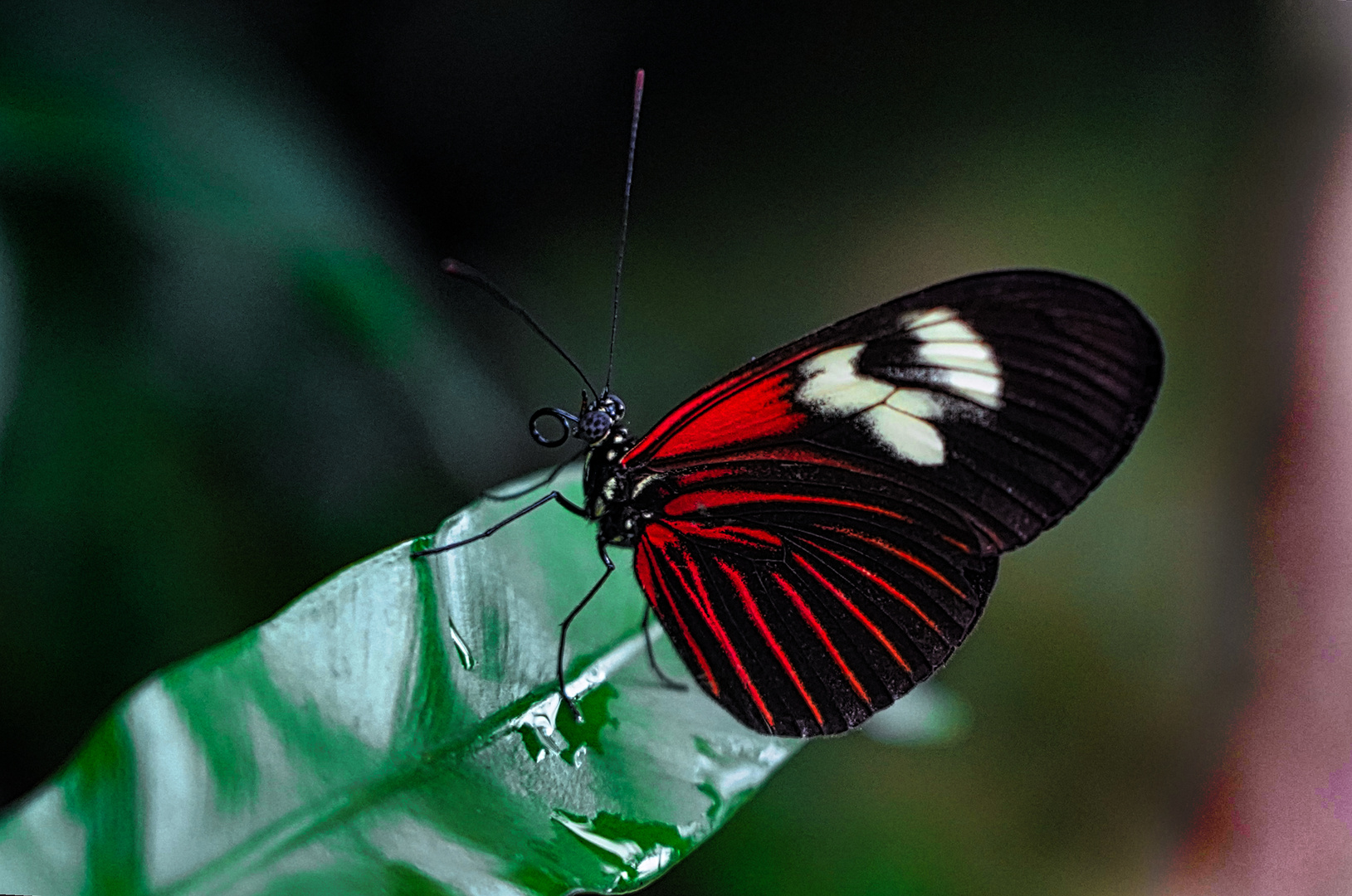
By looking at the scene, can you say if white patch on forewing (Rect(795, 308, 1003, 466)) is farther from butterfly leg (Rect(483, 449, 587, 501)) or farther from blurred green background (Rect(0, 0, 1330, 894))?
blurred green background (Rect(0, 0, 1330, 894))

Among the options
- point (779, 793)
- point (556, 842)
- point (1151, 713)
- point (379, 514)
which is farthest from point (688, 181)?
point (556, 842)

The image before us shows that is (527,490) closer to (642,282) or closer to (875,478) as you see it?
(875,478)

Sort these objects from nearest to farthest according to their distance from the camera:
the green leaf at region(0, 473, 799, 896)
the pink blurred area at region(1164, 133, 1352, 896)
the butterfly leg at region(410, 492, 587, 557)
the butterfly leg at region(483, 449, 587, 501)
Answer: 1. the green leaf at region(0, 473, 799, 896)
2. the butterfly leg at region(410, 492, 587, 557)
3. the butterfly leg at region(483, 449, 587, 501)
4. the pink blurred area at region(1164, 133, 1352, 896)

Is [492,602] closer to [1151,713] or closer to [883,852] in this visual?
[883,852]

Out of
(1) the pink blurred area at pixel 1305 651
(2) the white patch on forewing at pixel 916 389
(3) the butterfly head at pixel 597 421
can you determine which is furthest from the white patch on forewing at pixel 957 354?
(1) the pink blurred area at pixel 1305 651

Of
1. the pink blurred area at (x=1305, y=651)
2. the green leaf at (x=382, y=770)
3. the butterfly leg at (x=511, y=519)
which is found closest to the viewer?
the green leaf at (x=382, y=770)

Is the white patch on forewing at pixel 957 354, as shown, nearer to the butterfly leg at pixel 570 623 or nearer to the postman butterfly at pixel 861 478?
the postman butterfly at pixel 861 478

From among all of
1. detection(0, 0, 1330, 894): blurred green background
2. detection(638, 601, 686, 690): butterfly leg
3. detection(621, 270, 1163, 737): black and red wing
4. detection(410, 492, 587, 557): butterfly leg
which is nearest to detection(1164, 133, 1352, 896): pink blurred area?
detection(0, 0, 1330, 894): blurred green background
